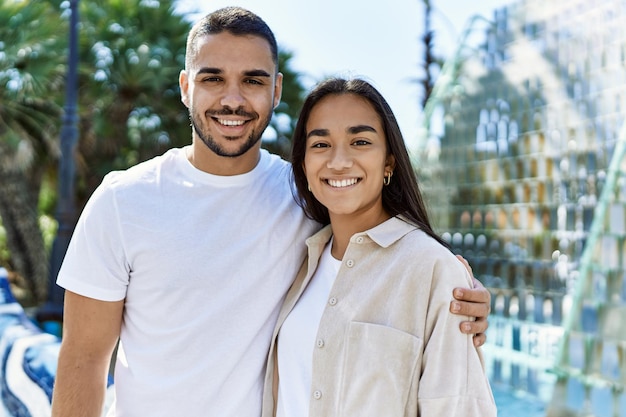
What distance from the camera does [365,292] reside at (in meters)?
1.96

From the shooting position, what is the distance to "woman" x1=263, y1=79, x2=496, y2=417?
179cm

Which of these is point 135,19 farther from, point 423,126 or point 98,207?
point 98,207

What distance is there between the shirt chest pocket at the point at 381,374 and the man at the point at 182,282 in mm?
393

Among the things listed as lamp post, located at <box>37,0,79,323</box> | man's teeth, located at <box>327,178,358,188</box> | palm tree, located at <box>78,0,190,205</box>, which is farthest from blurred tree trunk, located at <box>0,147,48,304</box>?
man's teeth, located at <box>327,178,358,188</box>

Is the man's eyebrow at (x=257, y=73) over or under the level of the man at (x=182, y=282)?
over

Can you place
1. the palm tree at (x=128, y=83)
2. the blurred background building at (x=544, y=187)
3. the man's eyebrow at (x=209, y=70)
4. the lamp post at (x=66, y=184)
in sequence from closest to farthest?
1. the man's eyebrow at (x=209, y=70)
2. the blurred background building at (x=544, y=187)
3. the lamp post at (x=66, y=184)
4. the palm tree at (x=128, y=83)

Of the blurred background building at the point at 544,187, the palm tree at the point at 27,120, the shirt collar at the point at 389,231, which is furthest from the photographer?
the palm tree at the point at 27,120

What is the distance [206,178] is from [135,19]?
10710mm

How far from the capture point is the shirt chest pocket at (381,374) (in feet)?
5.93

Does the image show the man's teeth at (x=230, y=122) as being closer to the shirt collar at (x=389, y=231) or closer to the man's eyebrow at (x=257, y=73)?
the man's eyebrow at (x=257, y=73)

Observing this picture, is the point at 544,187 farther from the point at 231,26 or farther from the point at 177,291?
the point at 177,291

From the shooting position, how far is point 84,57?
12016mm

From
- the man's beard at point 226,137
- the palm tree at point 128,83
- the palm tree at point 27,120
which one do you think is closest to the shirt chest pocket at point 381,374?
the man's beard at point 226,137

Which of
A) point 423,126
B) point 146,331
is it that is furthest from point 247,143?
point 423,126
